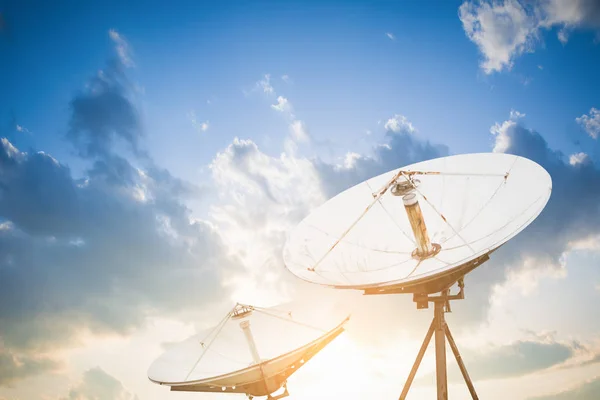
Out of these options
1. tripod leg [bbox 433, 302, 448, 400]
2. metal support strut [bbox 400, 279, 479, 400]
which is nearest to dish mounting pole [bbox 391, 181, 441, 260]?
metal support strut [bbox 400, 279, 479, 400]

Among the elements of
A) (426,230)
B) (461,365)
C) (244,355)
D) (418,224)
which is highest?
(426,230)

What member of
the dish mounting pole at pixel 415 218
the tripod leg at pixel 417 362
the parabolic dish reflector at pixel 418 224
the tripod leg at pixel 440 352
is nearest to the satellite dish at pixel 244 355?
the tripod leg at pixel 417 362

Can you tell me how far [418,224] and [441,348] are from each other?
518 centimetres

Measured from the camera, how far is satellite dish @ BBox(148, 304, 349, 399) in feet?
53.3

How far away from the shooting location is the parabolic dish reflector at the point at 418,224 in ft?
46.7

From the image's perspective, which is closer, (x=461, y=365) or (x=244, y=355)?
(x=461, y=365)

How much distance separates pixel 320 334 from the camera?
1927 centimetres

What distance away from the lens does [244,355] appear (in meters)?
20.3

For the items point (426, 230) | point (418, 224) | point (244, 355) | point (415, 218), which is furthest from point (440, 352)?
point (244, 355)

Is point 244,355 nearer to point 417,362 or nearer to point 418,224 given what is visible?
point 417,362

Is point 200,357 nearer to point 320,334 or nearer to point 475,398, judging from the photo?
point 320,334

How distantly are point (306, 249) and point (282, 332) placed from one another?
6054 millimetres

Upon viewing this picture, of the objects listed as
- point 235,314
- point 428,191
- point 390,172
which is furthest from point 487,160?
point 235,314

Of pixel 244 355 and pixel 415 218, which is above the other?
pixel 415 218
